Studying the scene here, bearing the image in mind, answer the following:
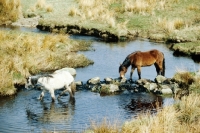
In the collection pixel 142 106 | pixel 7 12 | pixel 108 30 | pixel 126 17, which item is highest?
pixel 7 12

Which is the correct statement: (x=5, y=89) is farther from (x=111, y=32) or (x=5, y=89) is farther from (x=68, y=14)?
(x=68, y=14)

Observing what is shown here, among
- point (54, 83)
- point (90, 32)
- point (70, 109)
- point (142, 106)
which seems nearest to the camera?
point (70, 109)

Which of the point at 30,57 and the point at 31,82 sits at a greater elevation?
the point at 30,57

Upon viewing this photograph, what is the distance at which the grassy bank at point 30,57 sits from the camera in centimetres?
1579

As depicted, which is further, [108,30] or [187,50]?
[108,30]

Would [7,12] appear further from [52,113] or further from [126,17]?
[52,113]

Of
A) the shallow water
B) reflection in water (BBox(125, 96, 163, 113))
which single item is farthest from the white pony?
reflection in water (BBox(125, 96, 163, 113))

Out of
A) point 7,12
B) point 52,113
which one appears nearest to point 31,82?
point 52,113

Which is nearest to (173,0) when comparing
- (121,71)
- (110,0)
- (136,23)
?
(110,0)

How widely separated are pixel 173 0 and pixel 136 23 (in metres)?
9.21

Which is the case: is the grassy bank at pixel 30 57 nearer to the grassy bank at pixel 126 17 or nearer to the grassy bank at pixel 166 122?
the grassy bank at pixel 166 122

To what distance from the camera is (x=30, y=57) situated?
61.2 feet

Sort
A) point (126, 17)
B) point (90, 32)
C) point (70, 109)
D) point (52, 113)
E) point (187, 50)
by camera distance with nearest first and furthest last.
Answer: point (52, 113) → point (70, 109) → point (187, 50) → point (90, 32) → point (126, 17)

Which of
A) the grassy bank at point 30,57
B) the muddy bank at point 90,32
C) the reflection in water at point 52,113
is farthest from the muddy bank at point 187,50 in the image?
the reflection in water at point 52,113
